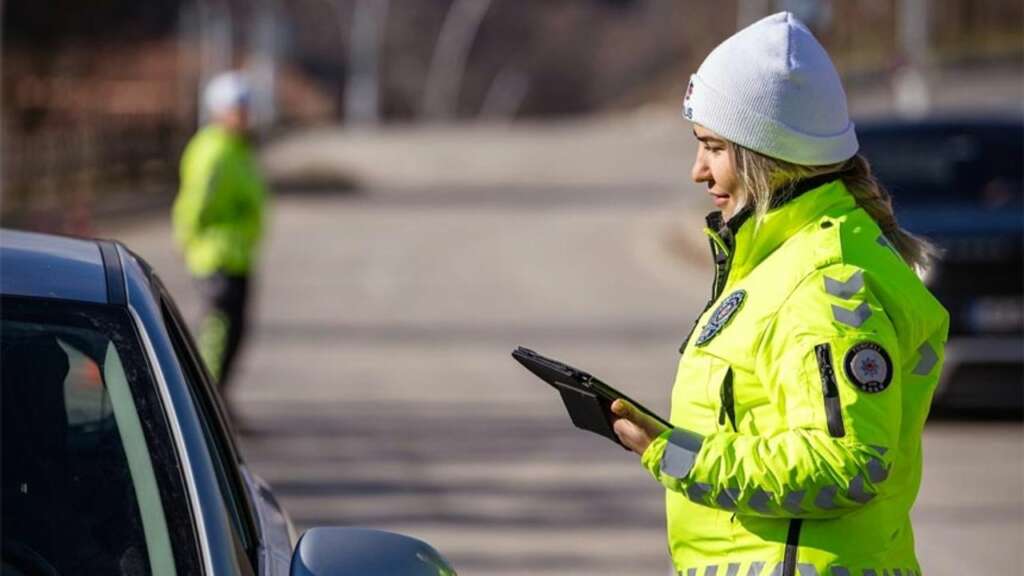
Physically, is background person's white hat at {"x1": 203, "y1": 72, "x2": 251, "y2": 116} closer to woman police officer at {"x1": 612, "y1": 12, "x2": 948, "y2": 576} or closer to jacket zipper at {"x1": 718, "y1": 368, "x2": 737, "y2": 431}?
woman police officer at {"x1": 612, "y1": 12, "x2": 948, "y2": 576}

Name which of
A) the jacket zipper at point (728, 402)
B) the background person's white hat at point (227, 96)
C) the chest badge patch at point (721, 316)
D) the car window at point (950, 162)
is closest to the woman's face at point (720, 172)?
the chest badge patch at point (721, 316)

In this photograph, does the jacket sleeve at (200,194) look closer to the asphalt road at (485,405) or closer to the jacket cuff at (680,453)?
the asphalt road at (485,405)

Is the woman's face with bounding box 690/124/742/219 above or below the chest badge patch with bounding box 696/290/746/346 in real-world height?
above

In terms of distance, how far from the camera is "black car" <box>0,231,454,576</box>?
327 centimetres

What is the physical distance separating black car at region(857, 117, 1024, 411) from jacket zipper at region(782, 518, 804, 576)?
7.41 m

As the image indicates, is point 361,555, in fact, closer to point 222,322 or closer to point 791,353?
point 791,353

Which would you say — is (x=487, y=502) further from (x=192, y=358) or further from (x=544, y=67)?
(x=544, y=67)

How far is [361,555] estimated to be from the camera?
3.44 metres

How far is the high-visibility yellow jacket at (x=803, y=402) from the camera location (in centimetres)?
303

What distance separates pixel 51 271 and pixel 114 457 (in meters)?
0.44

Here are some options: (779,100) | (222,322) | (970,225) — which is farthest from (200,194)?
(779,100)

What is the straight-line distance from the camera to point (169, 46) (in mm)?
66250

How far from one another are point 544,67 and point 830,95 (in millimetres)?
125389

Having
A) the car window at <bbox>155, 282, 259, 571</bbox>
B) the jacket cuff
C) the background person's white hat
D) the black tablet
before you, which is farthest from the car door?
the background person's white hat
